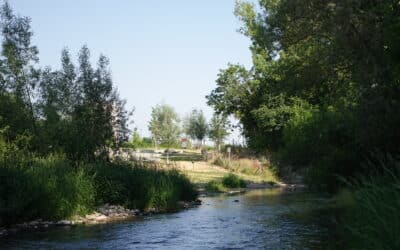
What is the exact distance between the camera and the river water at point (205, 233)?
14250mm

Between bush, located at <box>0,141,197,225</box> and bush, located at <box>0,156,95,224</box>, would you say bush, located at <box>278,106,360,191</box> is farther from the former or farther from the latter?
bush, located at <box>0,156,95,224</box>

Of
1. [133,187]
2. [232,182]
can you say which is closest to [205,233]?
[133,187]

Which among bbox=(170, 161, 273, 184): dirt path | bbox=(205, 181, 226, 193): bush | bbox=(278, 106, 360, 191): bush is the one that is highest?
bbox=(278, 106, 360, 191): bush

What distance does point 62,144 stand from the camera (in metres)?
27.1

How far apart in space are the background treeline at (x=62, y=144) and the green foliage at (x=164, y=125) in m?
57.2

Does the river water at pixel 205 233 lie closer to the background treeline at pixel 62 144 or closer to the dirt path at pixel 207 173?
the background treeline at pixel 62 144

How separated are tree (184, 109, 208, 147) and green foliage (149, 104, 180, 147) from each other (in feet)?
12.8

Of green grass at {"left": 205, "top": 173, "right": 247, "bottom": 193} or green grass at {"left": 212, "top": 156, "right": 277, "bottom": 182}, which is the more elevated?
green grass at {"left": 212, "top": 156, "right": 277, "bottom": 182}

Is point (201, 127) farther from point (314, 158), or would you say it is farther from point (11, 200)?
point (11, 200)

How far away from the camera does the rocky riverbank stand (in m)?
17.8

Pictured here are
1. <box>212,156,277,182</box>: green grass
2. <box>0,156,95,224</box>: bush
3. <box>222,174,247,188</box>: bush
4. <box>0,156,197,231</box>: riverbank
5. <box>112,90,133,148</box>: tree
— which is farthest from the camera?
<box>212,156,277,182</box>: green grass

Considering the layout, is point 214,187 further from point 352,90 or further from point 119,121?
point 352,90

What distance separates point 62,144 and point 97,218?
752 centimetres

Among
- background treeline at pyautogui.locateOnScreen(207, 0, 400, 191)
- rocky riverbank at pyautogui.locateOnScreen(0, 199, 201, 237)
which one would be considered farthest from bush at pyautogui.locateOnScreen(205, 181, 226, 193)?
rocky riverbank at pyautogui.locateOnScreen(0, 199, 201, 237)
